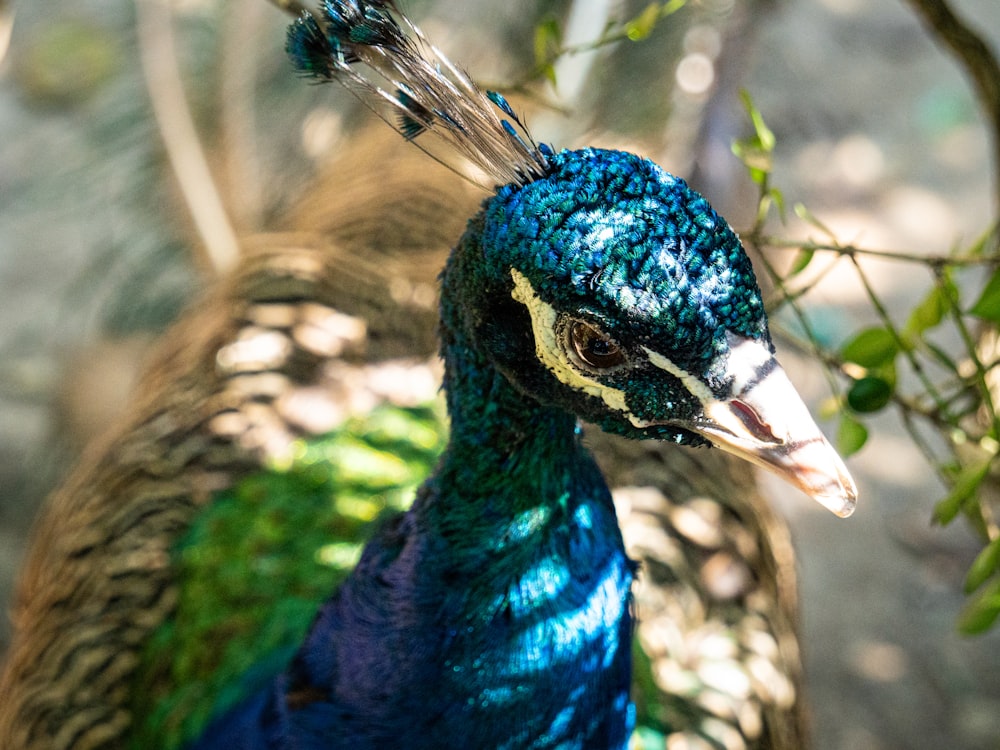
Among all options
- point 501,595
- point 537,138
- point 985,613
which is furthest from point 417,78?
point 537,138

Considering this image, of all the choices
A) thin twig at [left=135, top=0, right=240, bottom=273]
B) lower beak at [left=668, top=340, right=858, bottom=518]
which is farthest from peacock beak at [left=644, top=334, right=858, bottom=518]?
thin twig at [left=135, top=0, right=240, bottom=273]

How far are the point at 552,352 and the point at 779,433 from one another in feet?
0.77

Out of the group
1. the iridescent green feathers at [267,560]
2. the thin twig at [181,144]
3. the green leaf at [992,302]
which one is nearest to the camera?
the green leaf at [992,302]

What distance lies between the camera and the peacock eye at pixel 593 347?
95cm

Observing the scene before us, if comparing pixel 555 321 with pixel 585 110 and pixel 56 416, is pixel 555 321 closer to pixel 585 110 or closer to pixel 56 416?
pixel 585 110

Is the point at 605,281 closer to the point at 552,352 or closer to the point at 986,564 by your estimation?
the point at 552,352

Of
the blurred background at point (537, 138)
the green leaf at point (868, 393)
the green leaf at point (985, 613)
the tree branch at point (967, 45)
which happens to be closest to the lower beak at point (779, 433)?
the green leaf at point (868, 393)

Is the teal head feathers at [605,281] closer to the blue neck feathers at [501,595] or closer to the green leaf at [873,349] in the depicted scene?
the blue neck feathers at [501,595]

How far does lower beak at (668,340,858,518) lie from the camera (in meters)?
0.91

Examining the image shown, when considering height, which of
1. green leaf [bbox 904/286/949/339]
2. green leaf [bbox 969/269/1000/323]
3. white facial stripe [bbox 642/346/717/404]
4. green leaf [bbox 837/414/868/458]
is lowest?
white facial stripe [bbox 642/346/717/404]

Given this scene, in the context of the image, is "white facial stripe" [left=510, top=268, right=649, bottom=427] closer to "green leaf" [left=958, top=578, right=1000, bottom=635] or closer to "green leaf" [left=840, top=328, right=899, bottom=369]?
"green leaf" [left=840, top=328, right=899, bottom=369]

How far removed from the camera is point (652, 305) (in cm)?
90

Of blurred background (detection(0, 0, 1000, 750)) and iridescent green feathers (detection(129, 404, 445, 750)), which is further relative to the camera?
blurred background (detection(0, 0, 1000, 750))

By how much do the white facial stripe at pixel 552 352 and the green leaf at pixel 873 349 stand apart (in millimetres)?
355
